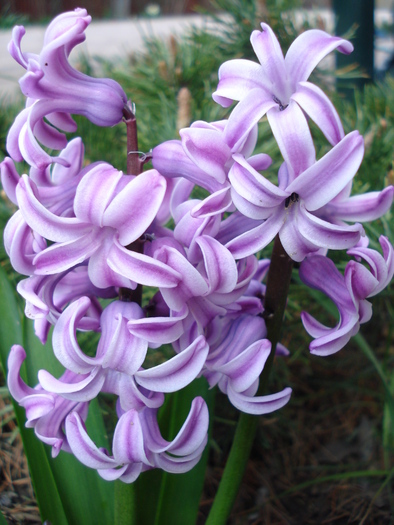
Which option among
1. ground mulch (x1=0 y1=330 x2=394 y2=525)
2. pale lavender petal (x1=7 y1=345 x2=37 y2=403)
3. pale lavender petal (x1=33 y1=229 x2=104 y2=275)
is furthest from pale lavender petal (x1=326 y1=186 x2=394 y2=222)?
ground mulch (x1=0 y1=330 x2=394 y2=525)

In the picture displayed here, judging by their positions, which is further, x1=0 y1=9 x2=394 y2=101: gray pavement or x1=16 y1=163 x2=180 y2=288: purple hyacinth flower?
x1=0 y1=9 x2=394 y2=101: gray pavement

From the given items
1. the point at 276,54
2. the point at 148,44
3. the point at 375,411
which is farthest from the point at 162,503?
the point at 148,44

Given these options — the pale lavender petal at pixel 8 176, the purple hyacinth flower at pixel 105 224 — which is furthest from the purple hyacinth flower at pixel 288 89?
the pale lavender petal at pixel 8 176

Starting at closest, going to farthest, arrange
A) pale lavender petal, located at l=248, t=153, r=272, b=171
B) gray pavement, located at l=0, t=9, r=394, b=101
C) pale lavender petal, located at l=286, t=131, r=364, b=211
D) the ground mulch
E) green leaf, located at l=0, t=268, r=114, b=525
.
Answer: pale lavender petal, located at l=286, t=131, r=364, b=211 → pale lavender petal, located at l=248, t=153, r=272, b=171 → green leaf, located at l=0, t=268, r=114, b=525 → the ground mulch → gray pavement, located at l=0, t=9, r=394, b=101

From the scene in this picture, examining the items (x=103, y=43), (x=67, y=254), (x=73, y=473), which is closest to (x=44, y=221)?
(x=67, y=254)

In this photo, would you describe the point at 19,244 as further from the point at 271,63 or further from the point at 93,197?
the point at 271,63

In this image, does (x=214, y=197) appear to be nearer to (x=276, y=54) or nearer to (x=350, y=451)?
(x=276, y=54)

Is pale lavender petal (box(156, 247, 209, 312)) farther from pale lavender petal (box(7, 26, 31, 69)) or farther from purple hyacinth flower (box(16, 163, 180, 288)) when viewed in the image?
pale lavender petal (box(7, 26, 31, 69))
